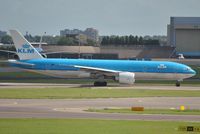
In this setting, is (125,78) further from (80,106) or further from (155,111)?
(155,111)

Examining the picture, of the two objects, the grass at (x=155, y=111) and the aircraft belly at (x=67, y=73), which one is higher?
the aircraft belly at (x=67, y=73)

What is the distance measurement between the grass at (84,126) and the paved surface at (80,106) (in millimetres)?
2781

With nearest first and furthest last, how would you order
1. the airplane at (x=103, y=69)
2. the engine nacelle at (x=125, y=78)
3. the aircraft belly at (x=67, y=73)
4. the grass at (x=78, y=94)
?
the grass at (x=78, y=94)
the engine nacelle at (x=125, y=78)
the airplane at (x=103, y=69)
the aircraft belly at (x=67, y=73)

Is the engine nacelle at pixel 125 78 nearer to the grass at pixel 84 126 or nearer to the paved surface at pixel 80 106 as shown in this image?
the paved surface at pixel 80 106

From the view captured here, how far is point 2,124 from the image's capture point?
88.3 feet

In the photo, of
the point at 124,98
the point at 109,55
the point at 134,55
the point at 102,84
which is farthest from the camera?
the point at 134,55

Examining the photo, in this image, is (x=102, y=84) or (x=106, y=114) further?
(x=102, y=84)

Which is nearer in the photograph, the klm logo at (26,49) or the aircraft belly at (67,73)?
the aircraft belly at (67,73)

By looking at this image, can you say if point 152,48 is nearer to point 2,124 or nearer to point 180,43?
point 180,43

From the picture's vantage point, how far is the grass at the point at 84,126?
82.1 ft

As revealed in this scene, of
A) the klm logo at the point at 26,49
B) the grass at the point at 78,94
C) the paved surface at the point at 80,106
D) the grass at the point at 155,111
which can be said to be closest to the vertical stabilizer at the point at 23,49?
the klm logo at the point at 26,49

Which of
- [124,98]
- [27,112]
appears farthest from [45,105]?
[124,98]

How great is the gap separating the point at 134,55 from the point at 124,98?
11398 centimetres

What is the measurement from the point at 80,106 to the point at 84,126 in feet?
43.5
